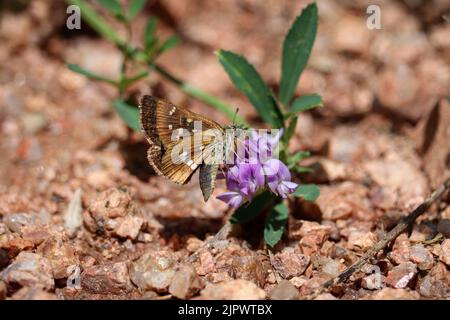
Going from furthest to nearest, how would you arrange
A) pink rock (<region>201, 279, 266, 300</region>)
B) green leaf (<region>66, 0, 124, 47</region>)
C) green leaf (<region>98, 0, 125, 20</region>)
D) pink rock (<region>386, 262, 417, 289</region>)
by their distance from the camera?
green leaf (<region>66, 0, 124, 47</region>), green leaf (<region>98, 0, 125, 20</region>), pink rock (<region>386, 262, 417, 289</region>), pink rock (<region>201, 279, 266, 300</region>)

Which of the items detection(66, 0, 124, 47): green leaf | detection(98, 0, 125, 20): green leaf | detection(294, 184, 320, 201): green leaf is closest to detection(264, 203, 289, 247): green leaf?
detection(294, 184, 320, 201): green leaf

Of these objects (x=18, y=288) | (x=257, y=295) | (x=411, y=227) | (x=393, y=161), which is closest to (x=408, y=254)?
(x=411, y=227)

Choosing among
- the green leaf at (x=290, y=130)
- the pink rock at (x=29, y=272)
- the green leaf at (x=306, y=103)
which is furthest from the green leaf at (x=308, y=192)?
the pink rock at (x=29, y=272)

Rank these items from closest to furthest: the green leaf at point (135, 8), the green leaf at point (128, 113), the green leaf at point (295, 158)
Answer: the green leaf at point (295, 158), the green leaf at point (128, 113), the green leaf at point (135, 8)

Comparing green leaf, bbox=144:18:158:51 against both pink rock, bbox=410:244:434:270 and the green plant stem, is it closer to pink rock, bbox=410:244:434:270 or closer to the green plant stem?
the green plant stem

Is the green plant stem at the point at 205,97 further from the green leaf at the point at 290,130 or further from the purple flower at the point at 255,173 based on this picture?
the purple flower at the point at 255,173

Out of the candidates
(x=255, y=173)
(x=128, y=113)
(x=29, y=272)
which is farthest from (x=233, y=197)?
(x=128, y=113)

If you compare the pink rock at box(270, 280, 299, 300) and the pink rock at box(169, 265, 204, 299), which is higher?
the pink rock at box(169, 265, 204, 299)

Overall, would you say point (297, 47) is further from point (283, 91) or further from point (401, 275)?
point (401, 275)
